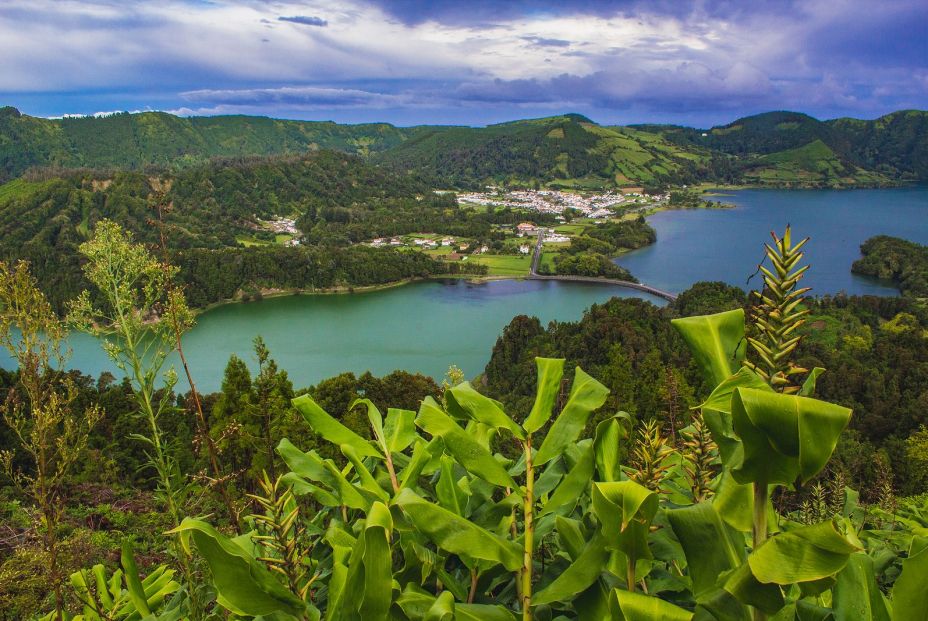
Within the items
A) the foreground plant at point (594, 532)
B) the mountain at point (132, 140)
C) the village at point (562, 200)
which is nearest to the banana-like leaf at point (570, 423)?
the foreground plant at point (594, 532)

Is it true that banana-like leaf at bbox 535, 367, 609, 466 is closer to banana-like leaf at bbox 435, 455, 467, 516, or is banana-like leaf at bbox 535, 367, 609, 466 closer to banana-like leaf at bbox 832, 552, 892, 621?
banana-like leaf at bbox 435, 455, 467, 516

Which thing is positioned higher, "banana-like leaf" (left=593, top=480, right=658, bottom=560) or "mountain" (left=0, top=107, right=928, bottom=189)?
"mountain" (left=0, top=107, right=928, bottom=189)

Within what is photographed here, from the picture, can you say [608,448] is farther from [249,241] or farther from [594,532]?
[249,241]

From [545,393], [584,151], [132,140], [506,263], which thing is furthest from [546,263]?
[132,140]

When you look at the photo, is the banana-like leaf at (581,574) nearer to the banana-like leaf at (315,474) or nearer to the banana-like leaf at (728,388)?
the banana-like leaf at (728,388)

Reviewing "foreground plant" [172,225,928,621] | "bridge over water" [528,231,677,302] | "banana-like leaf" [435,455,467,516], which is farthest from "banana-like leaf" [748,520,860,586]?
"bridge over water" [528,231,677,302]

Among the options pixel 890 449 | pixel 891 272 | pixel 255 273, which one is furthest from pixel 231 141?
pixel 890 449
